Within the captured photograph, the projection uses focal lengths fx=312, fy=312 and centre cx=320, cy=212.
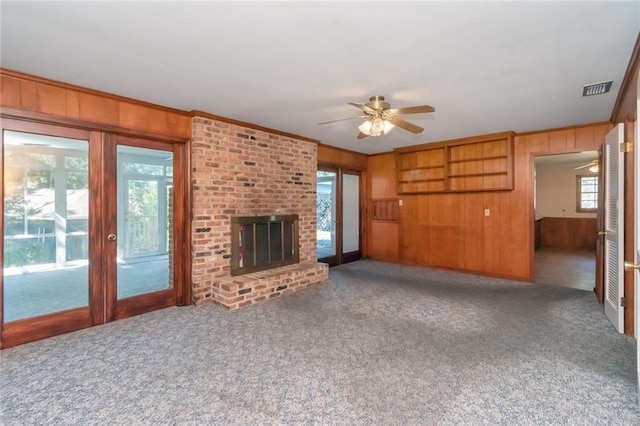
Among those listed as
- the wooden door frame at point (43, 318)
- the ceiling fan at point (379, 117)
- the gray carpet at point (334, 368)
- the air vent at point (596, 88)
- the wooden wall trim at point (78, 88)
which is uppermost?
the wooden wall trim at point (78, 88)

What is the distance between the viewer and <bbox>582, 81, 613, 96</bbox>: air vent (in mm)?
2908

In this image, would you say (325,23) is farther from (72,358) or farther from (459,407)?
(72,358)

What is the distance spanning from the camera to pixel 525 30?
81.4 inches

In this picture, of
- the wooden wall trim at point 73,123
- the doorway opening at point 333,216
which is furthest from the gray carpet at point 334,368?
the doorway opening at point 333,216

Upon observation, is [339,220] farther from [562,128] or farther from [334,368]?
[334,368]

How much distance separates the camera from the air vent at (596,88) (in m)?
2.91

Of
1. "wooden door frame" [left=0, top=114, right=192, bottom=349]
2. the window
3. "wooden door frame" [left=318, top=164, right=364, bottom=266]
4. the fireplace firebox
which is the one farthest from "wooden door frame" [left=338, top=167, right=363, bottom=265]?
the window

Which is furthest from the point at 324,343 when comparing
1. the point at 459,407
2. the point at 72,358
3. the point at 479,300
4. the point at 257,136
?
the point at 257,136

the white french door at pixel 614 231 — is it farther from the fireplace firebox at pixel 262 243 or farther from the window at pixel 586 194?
the window at pixel 586 194

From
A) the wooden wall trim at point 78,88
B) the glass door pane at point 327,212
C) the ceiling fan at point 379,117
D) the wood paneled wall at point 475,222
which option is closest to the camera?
the wooden wall trim at point 78,88

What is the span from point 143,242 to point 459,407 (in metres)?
3.48

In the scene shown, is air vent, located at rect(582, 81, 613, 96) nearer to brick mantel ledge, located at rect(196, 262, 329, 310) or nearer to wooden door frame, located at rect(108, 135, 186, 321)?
brick mantel ledge, located at rect(196, 262, 329, 310)

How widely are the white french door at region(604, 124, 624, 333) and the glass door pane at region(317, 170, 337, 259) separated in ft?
13.1

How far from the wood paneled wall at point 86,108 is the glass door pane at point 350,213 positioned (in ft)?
11.4
